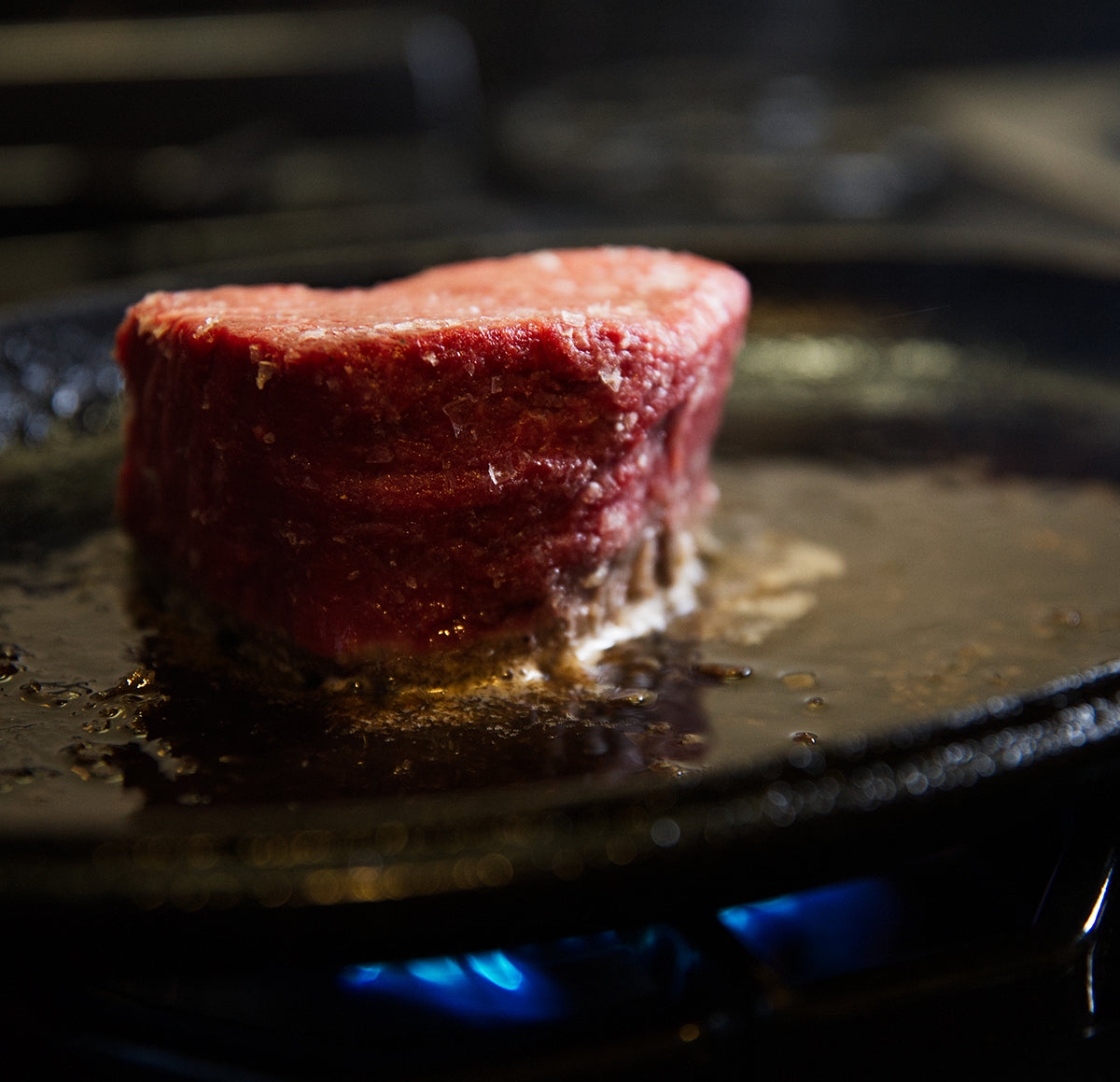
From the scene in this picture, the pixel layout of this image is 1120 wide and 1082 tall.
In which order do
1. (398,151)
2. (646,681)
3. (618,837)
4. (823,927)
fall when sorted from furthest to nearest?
(398,151), (646,681), (823,927), (618,837)

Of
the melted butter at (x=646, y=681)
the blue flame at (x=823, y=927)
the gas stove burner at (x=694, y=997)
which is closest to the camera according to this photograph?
the gas stove burner at (x=694, y=997)

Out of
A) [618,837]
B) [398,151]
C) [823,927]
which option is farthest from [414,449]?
[398,151]

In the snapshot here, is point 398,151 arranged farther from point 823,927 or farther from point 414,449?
point 823,927

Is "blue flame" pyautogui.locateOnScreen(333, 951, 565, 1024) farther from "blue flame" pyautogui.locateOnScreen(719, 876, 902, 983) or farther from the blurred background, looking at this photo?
the blurred background

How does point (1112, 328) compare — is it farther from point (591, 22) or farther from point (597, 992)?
point (591, 22)

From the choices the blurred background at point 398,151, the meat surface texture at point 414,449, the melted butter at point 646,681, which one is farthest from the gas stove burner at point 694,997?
the blurred background at point 398,151

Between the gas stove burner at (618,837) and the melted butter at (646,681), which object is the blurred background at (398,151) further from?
the gas stove burner at (618,837)

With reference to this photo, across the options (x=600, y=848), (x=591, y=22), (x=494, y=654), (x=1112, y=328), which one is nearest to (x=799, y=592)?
(x=494, y=654)
